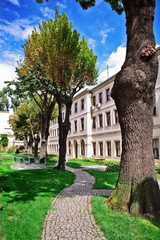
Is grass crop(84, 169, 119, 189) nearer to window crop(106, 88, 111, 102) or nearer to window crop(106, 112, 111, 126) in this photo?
window crop(106, 112, 111, 126)

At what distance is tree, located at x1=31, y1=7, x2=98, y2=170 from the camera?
40.0ft

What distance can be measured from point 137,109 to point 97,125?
23.3 meters

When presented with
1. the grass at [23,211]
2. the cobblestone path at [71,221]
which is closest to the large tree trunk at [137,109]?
the cobblestone path at [71,221]

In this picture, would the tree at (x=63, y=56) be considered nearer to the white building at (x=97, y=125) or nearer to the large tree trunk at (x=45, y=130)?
the large tree trunk at (x=45, y=130)

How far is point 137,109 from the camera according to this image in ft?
17.2

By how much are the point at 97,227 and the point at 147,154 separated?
2430 mm

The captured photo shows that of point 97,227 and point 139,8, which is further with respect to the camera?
point 139,8

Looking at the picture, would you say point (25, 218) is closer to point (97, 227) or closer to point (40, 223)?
point (40, 223)

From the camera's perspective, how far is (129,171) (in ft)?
16.9

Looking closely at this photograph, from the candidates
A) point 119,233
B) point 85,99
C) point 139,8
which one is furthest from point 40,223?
point 85,99

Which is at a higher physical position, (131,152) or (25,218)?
(131,152)

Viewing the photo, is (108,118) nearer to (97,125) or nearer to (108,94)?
(97,125)

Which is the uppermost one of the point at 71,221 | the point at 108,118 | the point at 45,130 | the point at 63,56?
the point at 63,56

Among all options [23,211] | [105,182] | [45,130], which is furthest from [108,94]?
[23,211]
